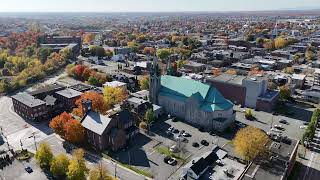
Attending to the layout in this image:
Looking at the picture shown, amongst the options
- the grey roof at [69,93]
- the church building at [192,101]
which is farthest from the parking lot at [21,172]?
the church building at [192,101]

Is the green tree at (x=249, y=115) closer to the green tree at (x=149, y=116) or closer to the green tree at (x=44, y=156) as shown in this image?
the green tree at (x=149, y=116)

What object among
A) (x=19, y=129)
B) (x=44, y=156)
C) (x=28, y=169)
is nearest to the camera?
(x=44, y=156)

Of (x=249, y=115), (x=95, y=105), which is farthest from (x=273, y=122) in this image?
(x=95, y=105)

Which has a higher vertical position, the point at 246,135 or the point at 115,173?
the point at 246,135

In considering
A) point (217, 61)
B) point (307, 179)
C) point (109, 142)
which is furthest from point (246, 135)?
point (217, 61)

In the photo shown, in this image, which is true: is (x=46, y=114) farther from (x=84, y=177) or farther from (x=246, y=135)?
(x=246, y=135)

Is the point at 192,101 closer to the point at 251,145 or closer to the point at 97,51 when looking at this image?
the point at 251,145
